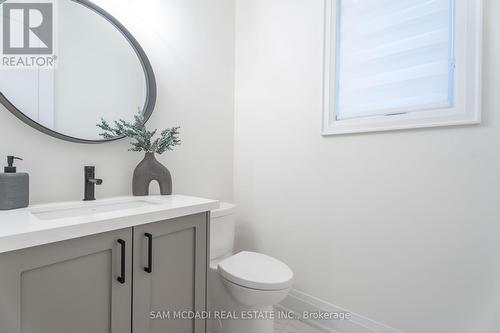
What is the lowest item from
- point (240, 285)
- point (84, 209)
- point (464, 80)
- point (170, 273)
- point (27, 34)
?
point (240, 285)

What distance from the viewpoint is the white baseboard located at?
137 cm

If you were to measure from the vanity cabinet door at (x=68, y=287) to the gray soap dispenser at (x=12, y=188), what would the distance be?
0.39m

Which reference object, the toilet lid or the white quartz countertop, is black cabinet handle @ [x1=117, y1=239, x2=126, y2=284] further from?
the toilet lid

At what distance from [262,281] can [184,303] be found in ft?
1.21

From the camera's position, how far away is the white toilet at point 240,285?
118 cm

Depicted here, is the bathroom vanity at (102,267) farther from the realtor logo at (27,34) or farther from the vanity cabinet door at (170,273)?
the realtor logo at (27,34)

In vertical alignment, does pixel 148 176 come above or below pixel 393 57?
below

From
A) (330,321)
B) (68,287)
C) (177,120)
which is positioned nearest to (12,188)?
(68,287)

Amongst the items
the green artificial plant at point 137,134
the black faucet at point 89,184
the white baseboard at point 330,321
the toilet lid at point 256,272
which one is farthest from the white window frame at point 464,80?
the black faucet at point 89,184

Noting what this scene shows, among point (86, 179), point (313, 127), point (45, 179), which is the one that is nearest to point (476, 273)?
point (313, 127)

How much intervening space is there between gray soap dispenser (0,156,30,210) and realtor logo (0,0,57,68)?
450mm

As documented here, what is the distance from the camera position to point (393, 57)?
135 centimetres

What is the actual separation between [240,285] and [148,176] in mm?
751

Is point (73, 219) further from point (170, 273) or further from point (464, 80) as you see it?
point (464, 80)
